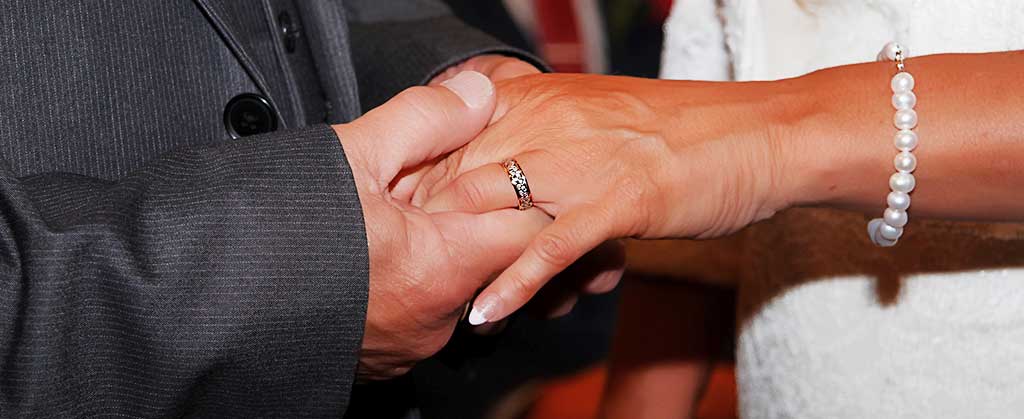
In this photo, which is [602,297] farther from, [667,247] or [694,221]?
[694,221]

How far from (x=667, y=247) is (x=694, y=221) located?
0.38 metres

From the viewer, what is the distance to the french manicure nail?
938 mm

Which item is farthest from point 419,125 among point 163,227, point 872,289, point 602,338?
point 602,338

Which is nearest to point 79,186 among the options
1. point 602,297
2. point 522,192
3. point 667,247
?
point 522,192

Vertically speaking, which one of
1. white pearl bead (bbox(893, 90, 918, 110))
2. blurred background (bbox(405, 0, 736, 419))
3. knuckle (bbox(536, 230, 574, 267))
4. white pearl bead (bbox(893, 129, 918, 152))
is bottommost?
blurred background (bbox(405, 0, 736, 419))

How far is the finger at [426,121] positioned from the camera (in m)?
0.86

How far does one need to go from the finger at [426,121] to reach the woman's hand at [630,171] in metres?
0.04

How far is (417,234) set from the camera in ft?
2.81

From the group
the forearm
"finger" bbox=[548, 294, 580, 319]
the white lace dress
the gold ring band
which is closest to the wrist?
the forearm

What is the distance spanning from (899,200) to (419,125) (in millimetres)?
417

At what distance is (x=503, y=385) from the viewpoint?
2668mm

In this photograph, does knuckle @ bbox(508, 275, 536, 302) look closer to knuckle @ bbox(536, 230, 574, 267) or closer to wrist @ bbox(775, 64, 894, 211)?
knuckle @ bbox(536, 230, 574, 267)

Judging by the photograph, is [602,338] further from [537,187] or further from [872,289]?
[537,187]

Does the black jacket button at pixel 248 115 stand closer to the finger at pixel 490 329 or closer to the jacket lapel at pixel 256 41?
the jacket lapel at pixel 256 41
